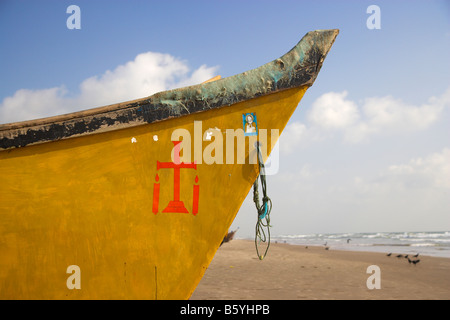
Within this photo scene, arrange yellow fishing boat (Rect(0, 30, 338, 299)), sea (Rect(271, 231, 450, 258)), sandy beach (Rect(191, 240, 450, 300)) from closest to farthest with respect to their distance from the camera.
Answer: yellow fishing boat (Rect(0, 30, 338, 299)) < sandy beach (Rect(191, 240, 450, 300)) < sea (Rect(271, 231, 450, 258))

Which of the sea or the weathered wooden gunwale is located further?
the sea

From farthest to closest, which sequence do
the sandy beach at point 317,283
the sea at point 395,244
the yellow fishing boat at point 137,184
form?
the sea at point 395,244 < the sandy beach at point 317,283 < the yellow fishing boat at point 137,184

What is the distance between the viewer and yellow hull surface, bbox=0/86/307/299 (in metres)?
2.47

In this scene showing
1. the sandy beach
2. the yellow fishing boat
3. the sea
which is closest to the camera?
the yellow fishing boat

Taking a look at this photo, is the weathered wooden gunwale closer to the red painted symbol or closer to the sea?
the red painted symbol

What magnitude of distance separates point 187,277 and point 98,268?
0.70 metres

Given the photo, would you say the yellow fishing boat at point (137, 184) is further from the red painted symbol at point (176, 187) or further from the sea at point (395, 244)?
the sea at point (395, 244)

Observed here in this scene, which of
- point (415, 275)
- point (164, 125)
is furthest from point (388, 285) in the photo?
point (164, 125)

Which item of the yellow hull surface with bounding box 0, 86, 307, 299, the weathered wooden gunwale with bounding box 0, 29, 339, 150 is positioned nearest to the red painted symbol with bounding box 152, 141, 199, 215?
the yellow hull surface with bounding box 0, 86, 307, 299

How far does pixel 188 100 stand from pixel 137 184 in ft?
2.61

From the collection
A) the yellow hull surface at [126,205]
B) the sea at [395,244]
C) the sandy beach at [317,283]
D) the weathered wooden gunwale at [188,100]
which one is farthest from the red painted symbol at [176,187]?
the sea at [395,244]

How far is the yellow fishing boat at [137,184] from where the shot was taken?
247cm

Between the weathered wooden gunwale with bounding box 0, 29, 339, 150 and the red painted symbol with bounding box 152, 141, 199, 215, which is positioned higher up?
the weathered wooden gunwale with bounding box 0, 29, 339, 150

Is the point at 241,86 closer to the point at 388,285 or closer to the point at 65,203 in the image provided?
the point at 65,203
